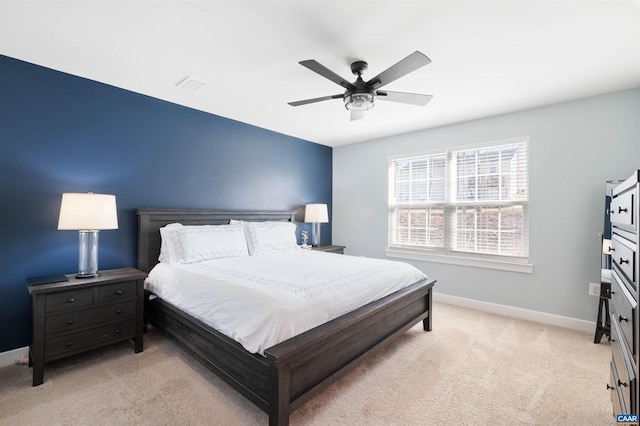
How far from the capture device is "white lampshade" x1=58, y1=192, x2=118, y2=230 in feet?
7.58

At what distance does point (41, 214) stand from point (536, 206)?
5.24 m

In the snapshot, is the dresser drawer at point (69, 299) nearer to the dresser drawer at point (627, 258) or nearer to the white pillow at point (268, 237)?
the white pillow at point (268, 237)

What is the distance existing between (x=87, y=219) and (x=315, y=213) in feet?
10.2

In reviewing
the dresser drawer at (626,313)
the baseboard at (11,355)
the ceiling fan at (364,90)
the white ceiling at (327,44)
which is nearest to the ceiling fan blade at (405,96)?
the ceiling fan at (364,90)

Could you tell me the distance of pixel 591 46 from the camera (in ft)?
7.24

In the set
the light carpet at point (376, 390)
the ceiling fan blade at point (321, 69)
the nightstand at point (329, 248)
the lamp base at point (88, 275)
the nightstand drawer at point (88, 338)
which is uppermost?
the ceiling fan blade at point (321, 69)

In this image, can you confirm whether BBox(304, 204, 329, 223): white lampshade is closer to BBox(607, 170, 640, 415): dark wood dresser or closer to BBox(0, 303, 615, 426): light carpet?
BBox(0, 303, 615, 426): light carpet

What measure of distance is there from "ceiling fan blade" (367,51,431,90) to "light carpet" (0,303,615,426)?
2.27 m

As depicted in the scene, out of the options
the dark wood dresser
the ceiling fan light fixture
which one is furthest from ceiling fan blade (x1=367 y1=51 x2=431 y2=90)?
the dark wood dresser

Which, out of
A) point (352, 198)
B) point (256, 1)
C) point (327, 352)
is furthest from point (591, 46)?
point (352, 198)

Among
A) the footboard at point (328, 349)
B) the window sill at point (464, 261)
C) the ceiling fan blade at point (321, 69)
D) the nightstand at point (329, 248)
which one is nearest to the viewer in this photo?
the footboard at point (328, 349)

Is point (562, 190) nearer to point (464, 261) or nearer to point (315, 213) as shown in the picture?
point (464, 261)

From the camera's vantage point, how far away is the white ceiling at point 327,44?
1.84 metres

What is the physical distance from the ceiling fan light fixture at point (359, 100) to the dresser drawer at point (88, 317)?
2656 millimetres
